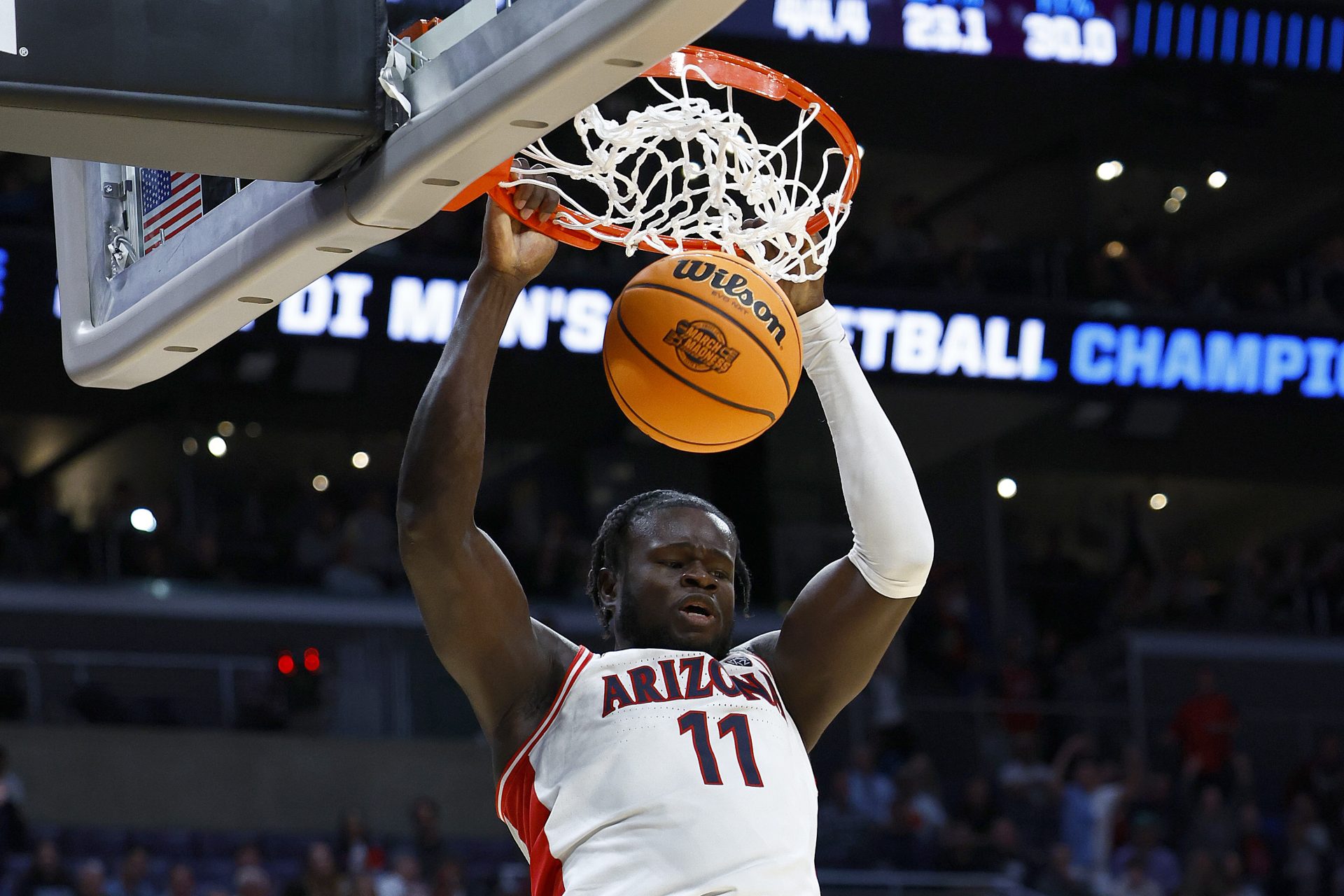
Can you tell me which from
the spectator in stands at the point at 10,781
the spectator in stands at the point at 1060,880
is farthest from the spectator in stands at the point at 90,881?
the spectator in stands at the point at 1060,880

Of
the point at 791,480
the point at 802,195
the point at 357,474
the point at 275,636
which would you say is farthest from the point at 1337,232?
the point at 802,195

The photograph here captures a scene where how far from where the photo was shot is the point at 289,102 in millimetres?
2471

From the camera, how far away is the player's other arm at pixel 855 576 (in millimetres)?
3273

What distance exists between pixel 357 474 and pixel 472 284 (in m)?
13.0

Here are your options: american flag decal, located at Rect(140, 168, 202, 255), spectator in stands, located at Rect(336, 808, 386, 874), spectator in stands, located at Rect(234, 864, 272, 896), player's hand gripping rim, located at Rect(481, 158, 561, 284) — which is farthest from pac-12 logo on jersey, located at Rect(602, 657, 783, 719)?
spectator in stands, located at Rect(336, 808, 386, 874)

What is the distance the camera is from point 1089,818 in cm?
1134

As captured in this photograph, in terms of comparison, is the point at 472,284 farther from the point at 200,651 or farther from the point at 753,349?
the point at 200,651

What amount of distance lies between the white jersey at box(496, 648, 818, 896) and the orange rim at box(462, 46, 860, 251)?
0.74 m

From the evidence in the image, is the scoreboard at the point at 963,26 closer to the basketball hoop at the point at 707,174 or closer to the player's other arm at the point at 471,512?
the basketball hoop at the point at 707,174

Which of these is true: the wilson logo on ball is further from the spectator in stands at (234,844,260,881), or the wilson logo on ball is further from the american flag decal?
the spectator in stands at (234,844,260,881)

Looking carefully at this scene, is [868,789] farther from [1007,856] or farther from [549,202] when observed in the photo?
[549,202]

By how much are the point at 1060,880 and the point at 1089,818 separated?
110cm

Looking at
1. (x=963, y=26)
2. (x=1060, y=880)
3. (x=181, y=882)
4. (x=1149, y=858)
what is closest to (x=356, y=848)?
(x=181, y=882)

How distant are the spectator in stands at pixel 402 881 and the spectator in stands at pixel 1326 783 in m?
6.03
